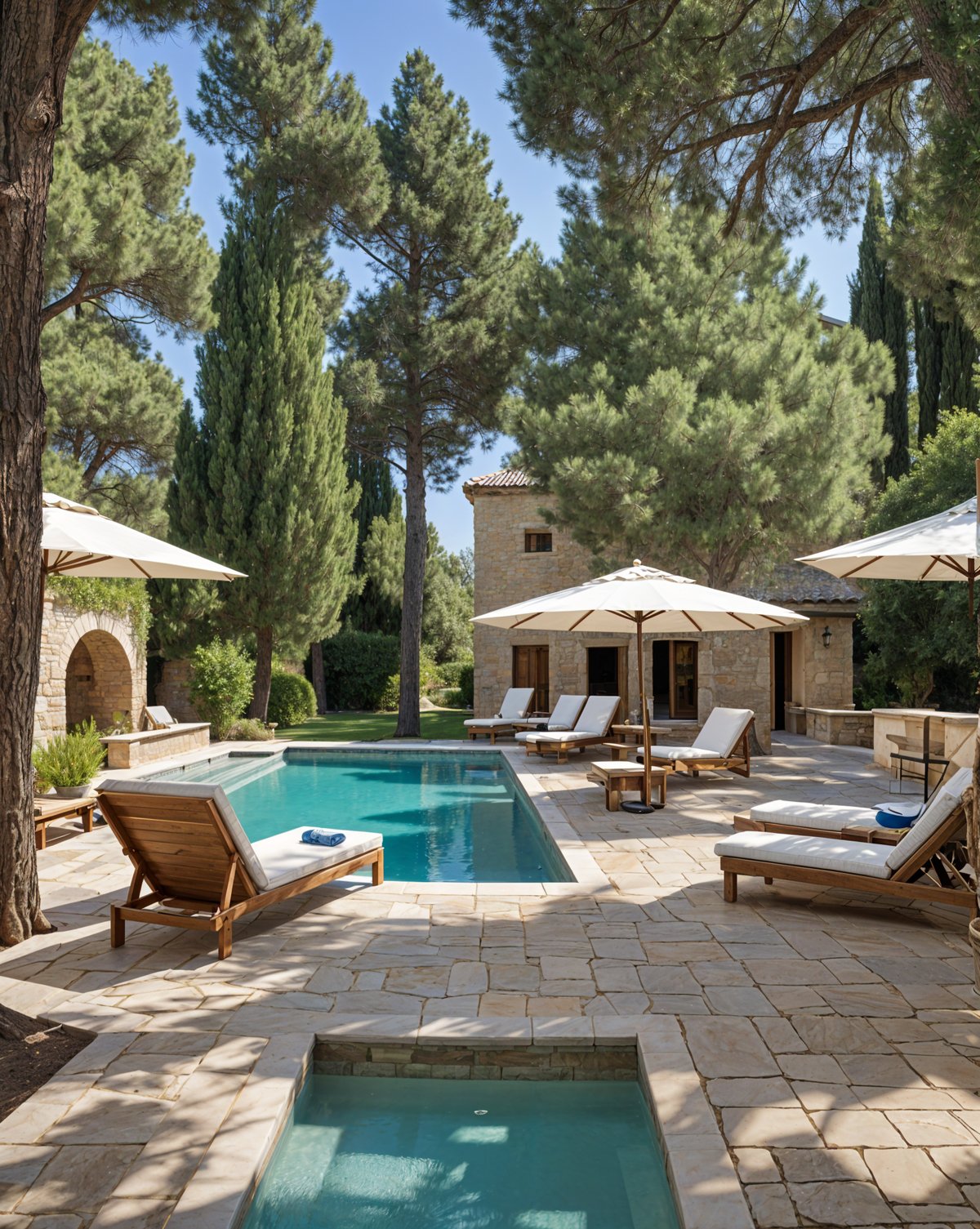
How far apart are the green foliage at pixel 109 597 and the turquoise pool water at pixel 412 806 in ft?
10.6

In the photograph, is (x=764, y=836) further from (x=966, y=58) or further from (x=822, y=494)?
(x=822, y=494)

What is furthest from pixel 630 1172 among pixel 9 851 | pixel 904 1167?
pixel 9 851

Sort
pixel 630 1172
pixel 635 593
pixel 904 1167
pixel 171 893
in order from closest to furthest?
pixel 904 1167
pixel 630 1172
pixel 171 893
pixel 635 593

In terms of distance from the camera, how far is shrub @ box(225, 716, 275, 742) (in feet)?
56.2

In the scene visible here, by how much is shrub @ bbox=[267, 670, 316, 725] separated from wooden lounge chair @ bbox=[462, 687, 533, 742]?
6.11 metres

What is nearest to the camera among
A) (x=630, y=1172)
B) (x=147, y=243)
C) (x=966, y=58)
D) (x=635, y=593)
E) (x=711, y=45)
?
(x=630, y=1172)

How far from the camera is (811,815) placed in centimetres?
620

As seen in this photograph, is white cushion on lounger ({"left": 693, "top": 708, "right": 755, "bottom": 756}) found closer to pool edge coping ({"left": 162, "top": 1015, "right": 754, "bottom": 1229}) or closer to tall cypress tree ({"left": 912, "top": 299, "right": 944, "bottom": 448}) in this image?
pool edge coping ({"left": 162, "top": 1015, "right": 754, "bottom": 1229})

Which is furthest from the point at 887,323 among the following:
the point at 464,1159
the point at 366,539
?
→ the point at 464,1159

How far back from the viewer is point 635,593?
8.23 metres

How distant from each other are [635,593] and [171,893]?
490 centimetres

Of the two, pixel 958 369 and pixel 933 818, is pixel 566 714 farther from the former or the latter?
pixel 958 369

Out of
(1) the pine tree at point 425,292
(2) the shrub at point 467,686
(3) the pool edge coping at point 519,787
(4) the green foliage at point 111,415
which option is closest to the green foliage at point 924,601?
(3) the pool edge coping at point 519,787

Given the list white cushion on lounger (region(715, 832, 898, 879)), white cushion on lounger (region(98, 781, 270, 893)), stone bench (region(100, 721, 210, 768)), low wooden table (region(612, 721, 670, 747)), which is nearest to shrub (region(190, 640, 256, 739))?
stone bench (region(100, 721, 210, 768))
